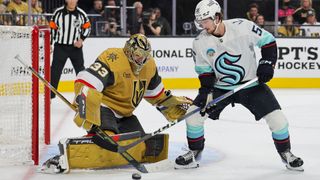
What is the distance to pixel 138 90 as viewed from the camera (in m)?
3.98

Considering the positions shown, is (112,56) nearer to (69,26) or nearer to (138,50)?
(138,50)

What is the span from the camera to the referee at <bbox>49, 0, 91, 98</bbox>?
671 cm

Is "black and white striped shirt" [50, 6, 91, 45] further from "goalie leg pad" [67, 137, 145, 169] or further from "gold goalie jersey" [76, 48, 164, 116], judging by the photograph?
"goalie leg pad" [67, 137, 145, 169]

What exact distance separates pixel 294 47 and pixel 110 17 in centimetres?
222

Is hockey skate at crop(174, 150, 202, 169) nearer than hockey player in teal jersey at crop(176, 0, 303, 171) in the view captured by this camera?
No

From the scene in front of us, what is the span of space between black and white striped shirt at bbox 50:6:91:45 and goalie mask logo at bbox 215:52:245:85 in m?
3.05

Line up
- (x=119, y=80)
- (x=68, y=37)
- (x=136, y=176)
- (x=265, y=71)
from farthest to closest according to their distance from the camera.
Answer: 1. (x=68, y=37)
2. (x=119, y=80)
3. (x=265, y=71)
4. (x=136, y=176)

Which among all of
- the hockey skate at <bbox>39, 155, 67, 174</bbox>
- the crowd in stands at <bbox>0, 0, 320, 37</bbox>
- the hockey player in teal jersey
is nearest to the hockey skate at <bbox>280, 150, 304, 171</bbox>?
the hockey player in teal jersey

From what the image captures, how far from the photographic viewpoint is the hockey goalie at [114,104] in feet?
12.2

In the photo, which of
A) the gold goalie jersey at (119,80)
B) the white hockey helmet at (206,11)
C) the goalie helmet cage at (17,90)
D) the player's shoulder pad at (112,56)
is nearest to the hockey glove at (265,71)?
the white hockey helmet at (206,11)

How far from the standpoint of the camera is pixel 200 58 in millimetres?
3936

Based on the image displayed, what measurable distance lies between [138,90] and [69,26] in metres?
3.06

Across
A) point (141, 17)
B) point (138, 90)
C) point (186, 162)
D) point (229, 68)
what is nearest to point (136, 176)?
point (186, 162)

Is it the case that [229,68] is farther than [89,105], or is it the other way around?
[229,68]
